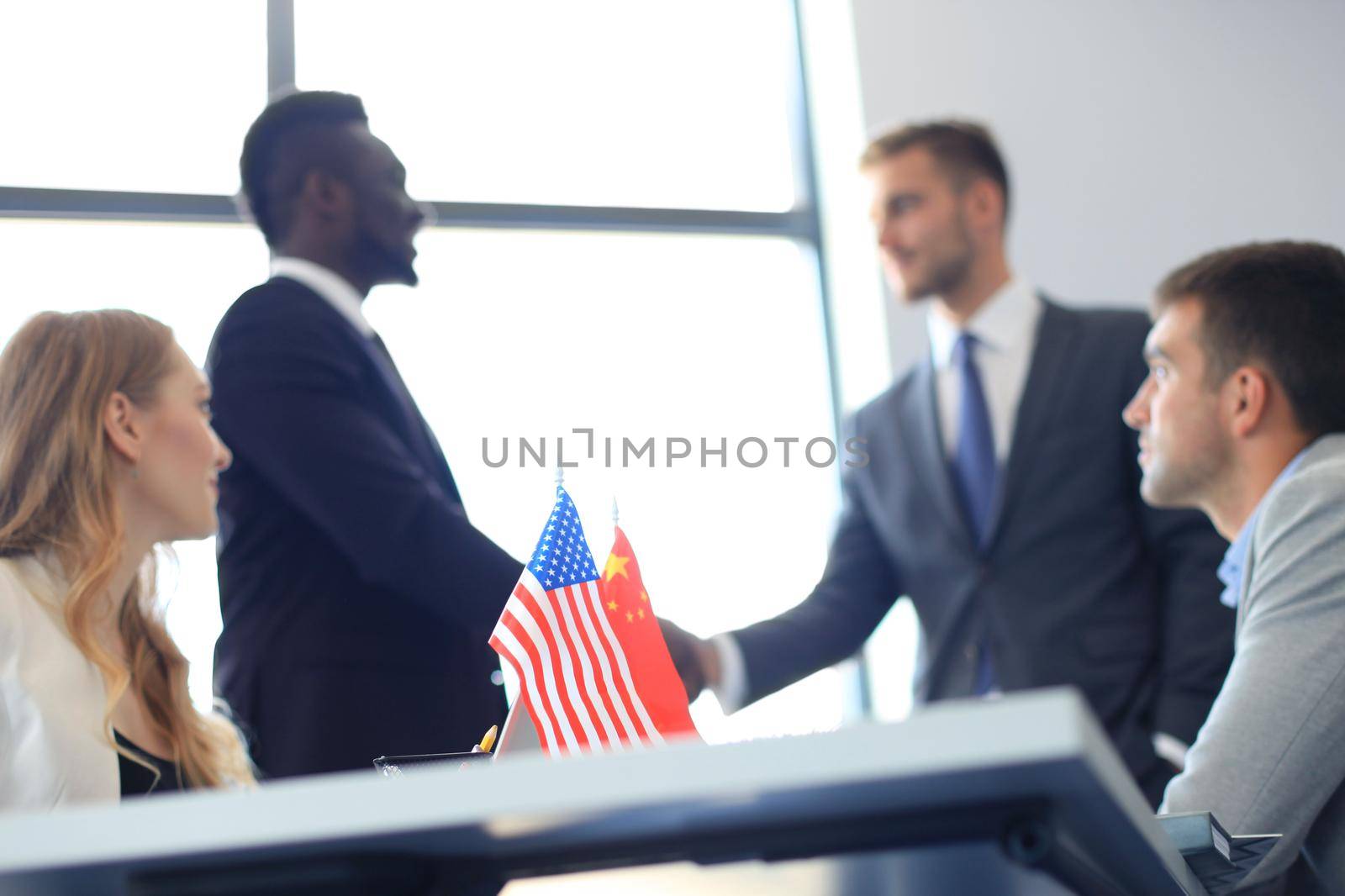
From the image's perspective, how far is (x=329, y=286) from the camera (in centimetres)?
258

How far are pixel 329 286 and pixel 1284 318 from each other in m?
1.59

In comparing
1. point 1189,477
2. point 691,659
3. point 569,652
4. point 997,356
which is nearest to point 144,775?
point 569,652

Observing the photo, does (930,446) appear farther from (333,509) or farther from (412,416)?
(333,509)

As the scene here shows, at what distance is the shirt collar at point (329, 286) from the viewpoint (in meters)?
2.56

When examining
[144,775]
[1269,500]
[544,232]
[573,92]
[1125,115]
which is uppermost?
[573,92]

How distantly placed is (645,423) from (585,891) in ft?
10.9

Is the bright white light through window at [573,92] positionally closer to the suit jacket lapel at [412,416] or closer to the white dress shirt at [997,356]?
the white dress shirt at [997,356]

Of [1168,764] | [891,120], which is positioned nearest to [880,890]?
[1168,764]

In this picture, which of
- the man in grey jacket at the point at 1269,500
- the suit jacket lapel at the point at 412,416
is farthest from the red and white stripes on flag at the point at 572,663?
the suit jacket lapel at the point at 412,416

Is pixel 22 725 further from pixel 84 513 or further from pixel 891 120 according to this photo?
pixel 891 120

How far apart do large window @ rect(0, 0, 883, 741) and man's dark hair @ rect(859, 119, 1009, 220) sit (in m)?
0.54

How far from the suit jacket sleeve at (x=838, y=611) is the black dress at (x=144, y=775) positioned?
4.87ft

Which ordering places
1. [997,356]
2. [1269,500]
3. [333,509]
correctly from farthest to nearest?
1. [997,356]
2. [333,509]
3. [1269,500]

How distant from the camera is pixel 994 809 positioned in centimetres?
59
